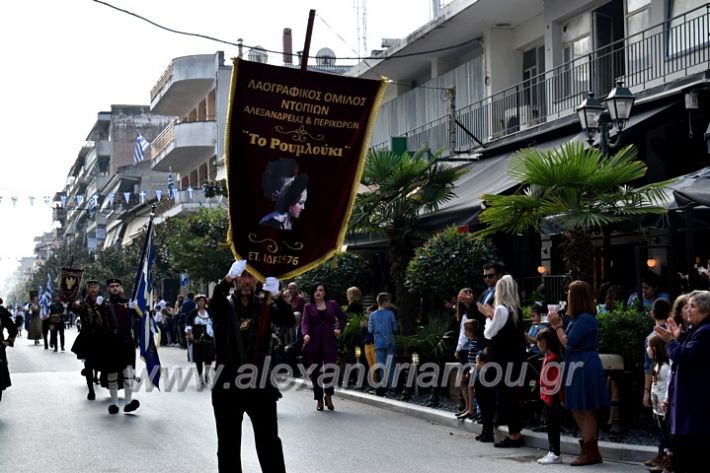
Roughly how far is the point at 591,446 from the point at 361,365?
8.21m

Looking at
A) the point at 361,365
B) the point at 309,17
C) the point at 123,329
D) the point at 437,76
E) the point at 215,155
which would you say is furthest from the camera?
the point at 215,155

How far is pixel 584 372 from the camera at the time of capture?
34.2 ft

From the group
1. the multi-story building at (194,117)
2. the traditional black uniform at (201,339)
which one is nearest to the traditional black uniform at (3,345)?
the traditional black uniform at (201,339)

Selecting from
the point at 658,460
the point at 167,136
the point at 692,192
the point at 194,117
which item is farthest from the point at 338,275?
the point at 194,117

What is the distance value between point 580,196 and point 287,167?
6629 mm

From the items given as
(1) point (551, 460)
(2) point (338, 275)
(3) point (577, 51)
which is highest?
(3) point (577, 51)

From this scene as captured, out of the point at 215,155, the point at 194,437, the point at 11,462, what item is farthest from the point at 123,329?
the point at 215,155

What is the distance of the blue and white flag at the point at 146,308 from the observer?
50.9 feet

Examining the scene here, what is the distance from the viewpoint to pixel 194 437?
12.3 meters

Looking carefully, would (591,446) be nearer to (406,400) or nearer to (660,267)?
(406,400)

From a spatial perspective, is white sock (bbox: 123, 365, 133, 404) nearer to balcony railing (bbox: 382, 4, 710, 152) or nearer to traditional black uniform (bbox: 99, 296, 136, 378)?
traditional black uniform (bbox: 99, 296, 136, 378)

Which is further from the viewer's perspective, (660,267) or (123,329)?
(660,267)

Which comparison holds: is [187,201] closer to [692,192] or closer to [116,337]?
[116,337]

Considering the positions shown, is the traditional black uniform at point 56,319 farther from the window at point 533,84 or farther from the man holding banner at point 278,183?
the man holding banner at point 278,183
